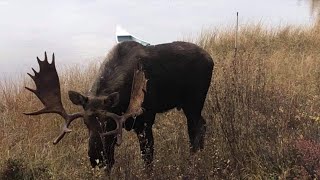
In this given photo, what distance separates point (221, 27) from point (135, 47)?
8242mm

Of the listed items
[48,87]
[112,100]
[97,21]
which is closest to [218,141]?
[112,100]

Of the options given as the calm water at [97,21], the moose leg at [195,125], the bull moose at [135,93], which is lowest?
the calm water at [97,21]

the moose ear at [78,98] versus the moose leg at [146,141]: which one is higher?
the moose ear at [78,98]

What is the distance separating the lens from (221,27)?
14.9m

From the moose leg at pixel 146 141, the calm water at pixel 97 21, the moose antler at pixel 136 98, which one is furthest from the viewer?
the calm water at pixel 97 21

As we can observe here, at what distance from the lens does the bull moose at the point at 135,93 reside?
19.0ft

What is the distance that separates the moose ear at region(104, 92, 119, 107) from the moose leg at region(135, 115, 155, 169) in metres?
0.71

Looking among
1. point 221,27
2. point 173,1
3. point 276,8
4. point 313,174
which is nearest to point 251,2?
point 276,8

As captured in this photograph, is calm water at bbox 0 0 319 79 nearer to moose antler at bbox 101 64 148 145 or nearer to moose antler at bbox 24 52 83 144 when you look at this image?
moose antler at bbox 24 52 83 144

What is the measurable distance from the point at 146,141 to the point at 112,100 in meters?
0.97

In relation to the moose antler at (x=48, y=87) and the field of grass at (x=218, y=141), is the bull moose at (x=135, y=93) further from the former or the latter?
the field of grass at (x=218, y=141)

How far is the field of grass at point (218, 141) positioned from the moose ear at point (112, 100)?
596 millimetres

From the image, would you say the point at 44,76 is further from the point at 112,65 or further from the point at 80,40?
the point at 80,40

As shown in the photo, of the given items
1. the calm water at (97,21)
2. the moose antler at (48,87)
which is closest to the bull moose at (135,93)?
the moose antler at (48,87)
